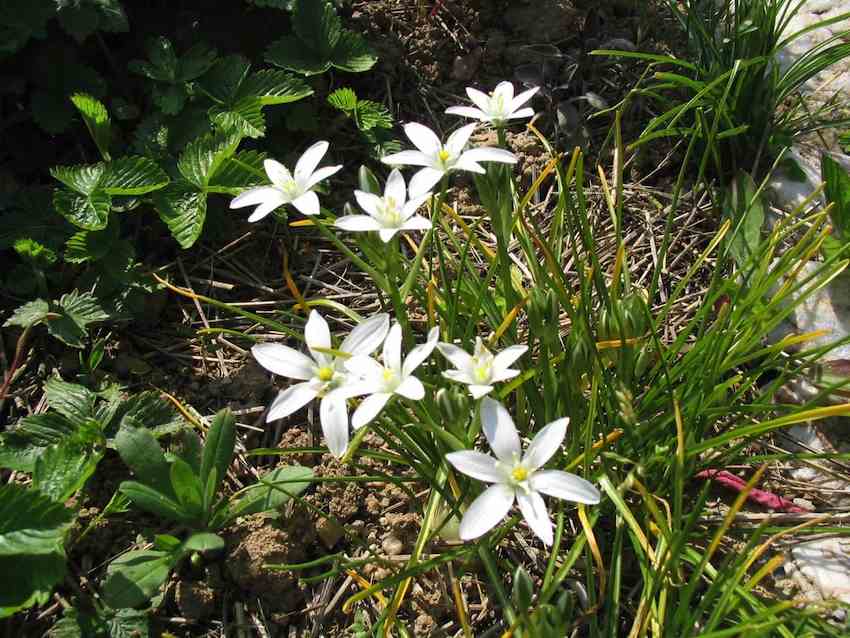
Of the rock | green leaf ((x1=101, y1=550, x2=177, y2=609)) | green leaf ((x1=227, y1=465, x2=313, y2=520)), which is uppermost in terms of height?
green leaf ((x1=227, y1=465, x2=313, y2=520))

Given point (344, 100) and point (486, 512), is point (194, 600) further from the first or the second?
point (344, 100)

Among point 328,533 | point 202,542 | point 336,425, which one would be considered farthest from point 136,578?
point 336,425

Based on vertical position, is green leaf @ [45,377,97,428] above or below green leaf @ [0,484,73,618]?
above

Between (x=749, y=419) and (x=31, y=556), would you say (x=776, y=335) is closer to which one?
(x=749, y=419)

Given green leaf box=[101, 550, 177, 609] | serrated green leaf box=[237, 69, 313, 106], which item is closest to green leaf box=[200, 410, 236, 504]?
green leaf box=[101, 550, 177, 609]

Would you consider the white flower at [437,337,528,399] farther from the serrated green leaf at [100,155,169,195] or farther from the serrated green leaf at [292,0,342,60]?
the serrated green leaf at [292,0,342,60]

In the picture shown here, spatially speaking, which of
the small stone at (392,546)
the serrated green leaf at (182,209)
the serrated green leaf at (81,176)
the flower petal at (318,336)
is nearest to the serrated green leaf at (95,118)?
the serrated green leaf at (81,176)

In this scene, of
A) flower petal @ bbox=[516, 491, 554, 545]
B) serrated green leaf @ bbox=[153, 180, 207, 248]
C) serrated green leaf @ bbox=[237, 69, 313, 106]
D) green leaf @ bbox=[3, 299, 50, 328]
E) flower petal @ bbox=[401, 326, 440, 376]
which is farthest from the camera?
serrated green leaf @ bbox=[237, 69, 313, 106]
